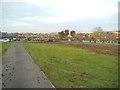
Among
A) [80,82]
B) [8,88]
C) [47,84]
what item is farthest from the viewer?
[80,82]

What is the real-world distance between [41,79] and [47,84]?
5.50 ft

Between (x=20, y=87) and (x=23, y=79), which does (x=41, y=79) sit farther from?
(x=20, y=87)

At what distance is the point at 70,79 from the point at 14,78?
317cm

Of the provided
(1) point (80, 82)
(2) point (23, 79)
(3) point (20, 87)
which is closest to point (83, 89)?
(1) point (80, 82)

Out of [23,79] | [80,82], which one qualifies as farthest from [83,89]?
[23,79]

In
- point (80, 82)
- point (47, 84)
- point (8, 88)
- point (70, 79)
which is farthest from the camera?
point (70, 79)

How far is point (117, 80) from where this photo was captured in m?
15.8

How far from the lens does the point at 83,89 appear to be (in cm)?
1302

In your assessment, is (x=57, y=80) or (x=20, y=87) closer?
(x=20, y=87)

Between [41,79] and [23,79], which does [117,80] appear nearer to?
[41,79]

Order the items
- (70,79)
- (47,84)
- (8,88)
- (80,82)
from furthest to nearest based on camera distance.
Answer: (70,79) < (80,82) < (47,84) < (8,88)

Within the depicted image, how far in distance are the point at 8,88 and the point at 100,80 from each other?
5.43 m

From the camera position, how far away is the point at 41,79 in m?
15.5

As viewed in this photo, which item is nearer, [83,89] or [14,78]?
[83,89]
